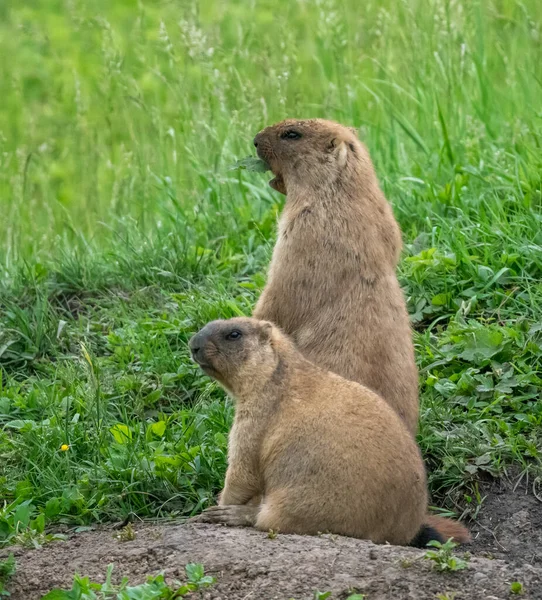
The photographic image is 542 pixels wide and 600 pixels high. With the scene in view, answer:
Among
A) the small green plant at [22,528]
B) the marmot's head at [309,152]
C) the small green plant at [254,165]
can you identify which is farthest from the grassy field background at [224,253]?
the marmot's head at [309,152]

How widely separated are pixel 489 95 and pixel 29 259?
304 centimetres

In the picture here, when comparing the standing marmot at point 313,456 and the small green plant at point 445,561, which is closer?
the small green plant at point 445,561

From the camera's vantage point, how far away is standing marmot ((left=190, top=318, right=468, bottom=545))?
4340mm

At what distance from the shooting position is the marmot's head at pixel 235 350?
4766mm

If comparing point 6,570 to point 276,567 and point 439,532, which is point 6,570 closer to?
point 276,567

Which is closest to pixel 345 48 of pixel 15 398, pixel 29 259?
pixel 29 259

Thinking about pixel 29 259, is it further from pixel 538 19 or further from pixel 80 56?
pixel 80 56

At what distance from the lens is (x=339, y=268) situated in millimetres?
5098

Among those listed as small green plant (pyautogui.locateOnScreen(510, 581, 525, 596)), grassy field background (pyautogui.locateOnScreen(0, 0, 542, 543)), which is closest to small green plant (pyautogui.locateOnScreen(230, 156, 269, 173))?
grassy field background (pyautogui.locateOnScreen(0, 0, 542, 543))

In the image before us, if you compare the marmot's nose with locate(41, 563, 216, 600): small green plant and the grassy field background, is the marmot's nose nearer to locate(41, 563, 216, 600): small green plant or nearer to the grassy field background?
the grassy field background

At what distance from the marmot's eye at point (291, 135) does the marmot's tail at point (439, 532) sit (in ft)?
6.15

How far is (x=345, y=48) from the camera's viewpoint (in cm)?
880

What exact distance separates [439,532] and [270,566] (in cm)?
93

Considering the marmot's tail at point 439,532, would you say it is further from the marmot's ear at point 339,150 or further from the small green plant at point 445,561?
the marmot's ear at point 339,150
